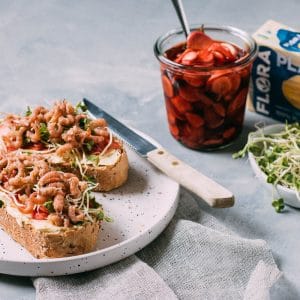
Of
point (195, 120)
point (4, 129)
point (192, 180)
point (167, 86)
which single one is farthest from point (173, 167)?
point (4, 129)

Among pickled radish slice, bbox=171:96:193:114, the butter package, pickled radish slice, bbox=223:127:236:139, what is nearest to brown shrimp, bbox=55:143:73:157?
pickled radish slice, bbox=171:96:193:114

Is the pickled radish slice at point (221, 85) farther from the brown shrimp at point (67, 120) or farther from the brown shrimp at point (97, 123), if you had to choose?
the brown shrimp at point (67, 120)

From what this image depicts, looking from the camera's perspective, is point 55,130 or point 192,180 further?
point 55,130

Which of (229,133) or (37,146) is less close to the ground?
(37,146)

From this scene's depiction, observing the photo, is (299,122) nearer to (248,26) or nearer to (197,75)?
(197,75)

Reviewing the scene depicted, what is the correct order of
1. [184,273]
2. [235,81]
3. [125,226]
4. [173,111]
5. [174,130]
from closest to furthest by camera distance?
[184,273] < [125,226] < [235,81] < [173,111] < [174,130]

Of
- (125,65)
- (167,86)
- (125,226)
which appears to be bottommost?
(125,65)

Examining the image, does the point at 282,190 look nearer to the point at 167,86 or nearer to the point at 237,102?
the point at 237,102

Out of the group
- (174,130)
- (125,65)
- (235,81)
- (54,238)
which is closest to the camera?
(54,238)
